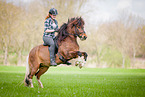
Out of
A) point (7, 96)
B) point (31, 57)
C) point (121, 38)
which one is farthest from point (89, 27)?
point (7, 96)

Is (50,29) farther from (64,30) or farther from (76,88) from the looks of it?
(76,88)

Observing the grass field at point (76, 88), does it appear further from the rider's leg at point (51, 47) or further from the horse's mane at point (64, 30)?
the horse's mane at point (64, 30)

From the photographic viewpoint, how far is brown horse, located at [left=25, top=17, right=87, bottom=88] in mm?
8547

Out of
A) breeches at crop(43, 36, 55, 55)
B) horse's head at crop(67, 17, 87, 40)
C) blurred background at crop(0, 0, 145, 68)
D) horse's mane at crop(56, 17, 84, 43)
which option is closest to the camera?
horse's head at crop(67, 17, 87, 40)

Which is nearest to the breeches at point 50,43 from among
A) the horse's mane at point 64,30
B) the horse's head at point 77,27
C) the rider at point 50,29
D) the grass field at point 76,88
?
the rider at point 50,29

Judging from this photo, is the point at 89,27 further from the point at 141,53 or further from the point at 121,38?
the point at 141,53

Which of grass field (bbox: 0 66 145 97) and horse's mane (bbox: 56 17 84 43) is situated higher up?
horse's mane (bbox: 56 17 84 43)

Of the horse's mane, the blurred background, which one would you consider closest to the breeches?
the horse's mane

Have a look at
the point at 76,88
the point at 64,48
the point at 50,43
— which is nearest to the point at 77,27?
the point at 64,48

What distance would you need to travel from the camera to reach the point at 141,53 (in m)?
40.6

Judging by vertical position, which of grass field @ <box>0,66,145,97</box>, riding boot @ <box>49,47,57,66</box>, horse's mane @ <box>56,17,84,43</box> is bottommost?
grass field @ <box>0,66,145,97</box>

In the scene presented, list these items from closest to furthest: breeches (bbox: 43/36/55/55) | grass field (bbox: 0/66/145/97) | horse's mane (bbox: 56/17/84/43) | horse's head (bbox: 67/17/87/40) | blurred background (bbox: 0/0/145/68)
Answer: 1. grass field (bbox: 0/66/145/97)
2. horse's head (bbox: 67/17/87/40)
3. horse's mane (bbox: 56/17/84/43)
4. breeches (bbox: 43/36/55/55)
5. blurred background (bbox: 0/0/145/68)

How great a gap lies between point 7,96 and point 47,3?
33164mm

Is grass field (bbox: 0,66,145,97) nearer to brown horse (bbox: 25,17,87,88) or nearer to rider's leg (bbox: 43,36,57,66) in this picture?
brown horse (bbox: 25,17,87,88)
